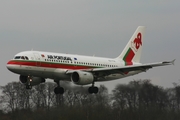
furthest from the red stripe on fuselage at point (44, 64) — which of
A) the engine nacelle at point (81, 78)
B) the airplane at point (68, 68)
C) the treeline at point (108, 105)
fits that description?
the treeline at point (108, 105)

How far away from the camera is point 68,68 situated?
7056 centimetres

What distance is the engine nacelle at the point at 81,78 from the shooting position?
6983 centimetres

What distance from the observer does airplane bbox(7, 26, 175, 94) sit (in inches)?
2670

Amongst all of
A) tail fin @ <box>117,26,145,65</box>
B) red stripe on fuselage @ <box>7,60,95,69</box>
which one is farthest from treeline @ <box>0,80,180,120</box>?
red stripe on fuselage @ <box>7,60,95,69</box>

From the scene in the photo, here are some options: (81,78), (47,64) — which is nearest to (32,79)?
(47,64)

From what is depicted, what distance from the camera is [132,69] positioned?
241 ft

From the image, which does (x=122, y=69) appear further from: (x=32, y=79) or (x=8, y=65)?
(x=8, y=65)

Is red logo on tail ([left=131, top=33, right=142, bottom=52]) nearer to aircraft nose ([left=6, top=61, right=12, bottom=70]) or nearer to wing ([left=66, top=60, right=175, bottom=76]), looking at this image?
wing ([left=66, top=60, right=175, bottom=76])

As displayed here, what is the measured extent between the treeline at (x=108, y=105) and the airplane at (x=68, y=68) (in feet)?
18.3

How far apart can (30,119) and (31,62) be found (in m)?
25.9

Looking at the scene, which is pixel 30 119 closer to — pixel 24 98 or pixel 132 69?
pixel 24 98

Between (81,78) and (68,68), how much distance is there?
1953mm

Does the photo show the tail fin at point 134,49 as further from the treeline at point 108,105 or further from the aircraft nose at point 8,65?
the aircraft nose at point 8,65

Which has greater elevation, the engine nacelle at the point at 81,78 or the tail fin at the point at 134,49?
the tail fin at the point at 134,49
